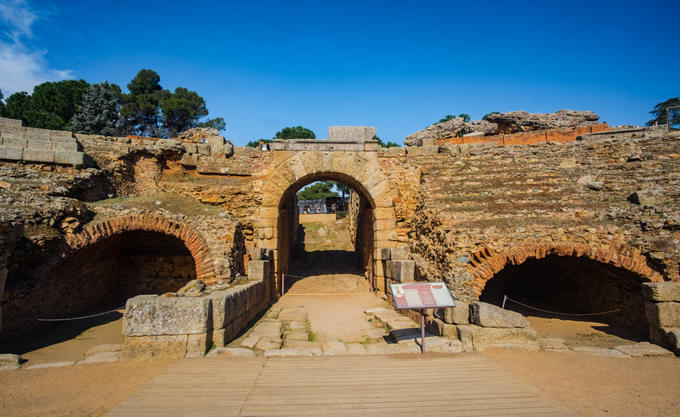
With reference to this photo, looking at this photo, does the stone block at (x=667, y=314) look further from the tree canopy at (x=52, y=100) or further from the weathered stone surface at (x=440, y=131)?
the tree canopy at (x=52, y=100)

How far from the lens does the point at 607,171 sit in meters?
9.20

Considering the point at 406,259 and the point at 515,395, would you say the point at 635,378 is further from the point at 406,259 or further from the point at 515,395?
the point at 406,259

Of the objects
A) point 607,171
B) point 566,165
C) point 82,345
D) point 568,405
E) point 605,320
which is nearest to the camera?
point 568,405

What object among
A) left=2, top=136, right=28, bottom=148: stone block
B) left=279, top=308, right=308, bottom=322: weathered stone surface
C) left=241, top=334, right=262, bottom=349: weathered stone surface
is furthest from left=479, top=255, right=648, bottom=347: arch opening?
left=2, top=136, right=28, bottom=148: stone block

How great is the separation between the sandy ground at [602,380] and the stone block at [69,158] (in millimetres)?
10069

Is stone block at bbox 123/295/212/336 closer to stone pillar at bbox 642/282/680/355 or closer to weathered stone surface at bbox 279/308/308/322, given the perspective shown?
weathered stone surface at bbox 279/308/308/322

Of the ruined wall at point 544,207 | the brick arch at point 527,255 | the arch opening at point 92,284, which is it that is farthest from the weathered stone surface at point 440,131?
the arch opening at point 92,284

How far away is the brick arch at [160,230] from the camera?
746 cm

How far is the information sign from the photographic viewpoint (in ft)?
16.1

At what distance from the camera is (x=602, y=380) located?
4.14m

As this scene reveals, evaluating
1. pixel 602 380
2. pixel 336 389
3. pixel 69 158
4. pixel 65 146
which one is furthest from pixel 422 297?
pixel 65 146

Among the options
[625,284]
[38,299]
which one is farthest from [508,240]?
[38,299]

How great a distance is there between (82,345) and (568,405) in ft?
24.2

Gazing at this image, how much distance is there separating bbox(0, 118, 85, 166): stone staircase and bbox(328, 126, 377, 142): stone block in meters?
6.69
